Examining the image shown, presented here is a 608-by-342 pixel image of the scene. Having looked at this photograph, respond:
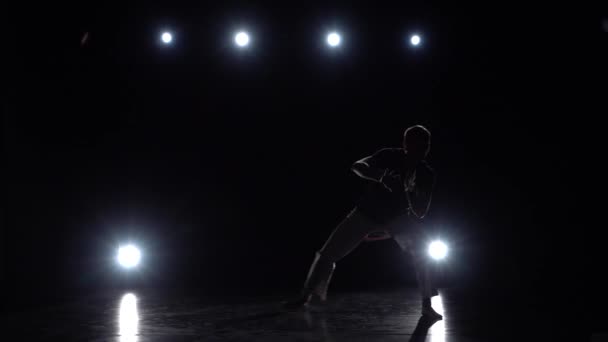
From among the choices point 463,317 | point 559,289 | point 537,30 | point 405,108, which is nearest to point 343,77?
point 405,108

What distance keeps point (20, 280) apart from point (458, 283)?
497 cm

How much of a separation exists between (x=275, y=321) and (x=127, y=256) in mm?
4125

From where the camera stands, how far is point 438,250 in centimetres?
659

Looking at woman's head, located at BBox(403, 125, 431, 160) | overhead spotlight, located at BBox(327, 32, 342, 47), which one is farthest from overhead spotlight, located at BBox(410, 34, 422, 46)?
woman's head, located at BBox(403, 125, 431, 160)

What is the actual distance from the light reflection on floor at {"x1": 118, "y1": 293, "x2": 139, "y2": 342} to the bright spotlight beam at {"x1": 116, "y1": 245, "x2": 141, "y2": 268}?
1797mm

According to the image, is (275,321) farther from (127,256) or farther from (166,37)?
(166,37)

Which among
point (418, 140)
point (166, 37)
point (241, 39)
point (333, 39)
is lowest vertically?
point (418, 140)

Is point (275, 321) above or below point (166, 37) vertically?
below

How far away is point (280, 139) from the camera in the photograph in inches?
290

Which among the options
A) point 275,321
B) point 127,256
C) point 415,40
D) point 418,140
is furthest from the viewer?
point 415,40

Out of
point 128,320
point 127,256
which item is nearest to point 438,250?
point 127,256

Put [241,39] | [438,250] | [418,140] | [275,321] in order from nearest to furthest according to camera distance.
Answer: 1. [275,321]
2. [418,140]
3. [438,250]
4. [241,39]

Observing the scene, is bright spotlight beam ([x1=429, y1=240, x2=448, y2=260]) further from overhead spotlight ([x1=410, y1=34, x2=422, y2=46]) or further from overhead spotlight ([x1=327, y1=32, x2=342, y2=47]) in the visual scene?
overhead spotlight ([x1=327, y1=32, x2=342, y2=47])

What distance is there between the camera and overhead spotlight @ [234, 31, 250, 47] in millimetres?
7281
